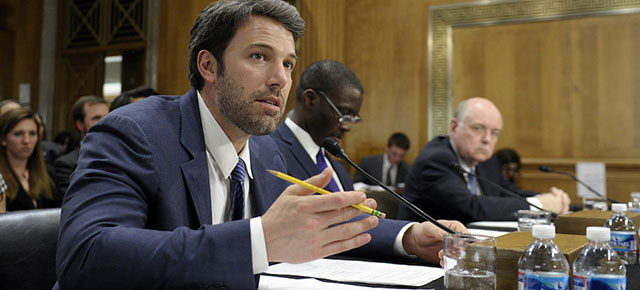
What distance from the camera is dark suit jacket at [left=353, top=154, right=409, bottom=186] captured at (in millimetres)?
6066

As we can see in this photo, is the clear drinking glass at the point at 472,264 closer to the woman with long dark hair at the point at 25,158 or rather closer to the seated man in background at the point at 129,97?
the seated man in background at the point at 129,97

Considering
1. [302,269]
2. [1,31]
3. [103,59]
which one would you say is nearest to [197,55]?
[302,269]

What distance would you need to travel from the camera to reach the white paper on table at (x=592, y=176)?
5375mm

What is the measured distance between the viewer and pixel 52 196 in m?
3.45

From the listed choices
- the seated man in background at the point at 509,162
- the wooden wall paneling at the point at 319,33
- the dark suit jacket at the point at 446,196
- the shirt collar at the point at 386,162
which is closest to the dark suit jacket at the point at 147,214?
the dark suit jacket at the point at 446,196

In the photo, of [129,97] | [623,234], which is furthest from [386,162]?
[623,234]

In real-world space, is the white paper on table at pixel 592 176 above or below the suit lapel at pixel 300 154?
below

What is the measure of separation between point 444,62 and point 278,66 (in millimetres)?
5141

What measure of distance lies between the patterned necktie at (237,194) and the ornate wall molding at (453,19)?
4973mm

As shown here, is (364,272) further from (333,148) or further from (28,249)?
(28,249)

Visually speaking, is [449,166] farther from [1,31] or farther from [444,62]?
[1,31]

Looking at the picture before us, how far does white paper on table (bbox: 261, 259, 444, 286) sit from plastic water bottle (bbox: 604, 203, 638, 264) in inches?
21.9

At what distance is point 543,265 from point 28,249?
109 centimetres

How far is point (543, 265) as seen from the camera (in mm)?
914
